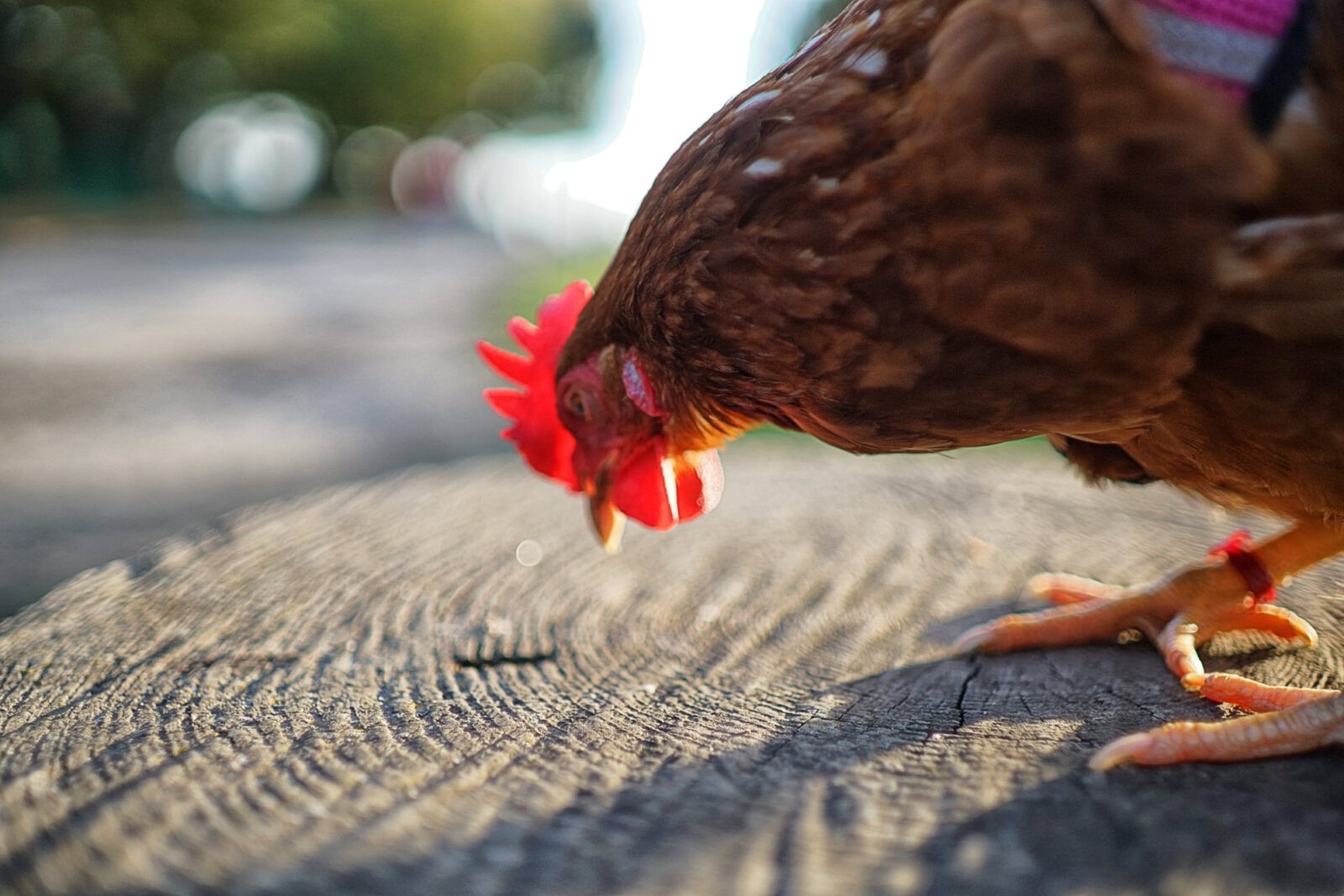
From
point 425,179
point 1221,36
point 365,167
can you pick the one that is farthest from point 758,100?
point 365,167

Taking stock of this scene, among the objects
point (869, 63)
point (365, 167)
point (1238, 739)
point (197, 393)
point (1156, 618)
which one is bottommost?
point (1156, 618)

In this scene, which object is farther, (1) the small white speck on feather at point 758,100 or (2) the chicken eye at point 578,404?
(2) the chicken eye at point 578,404

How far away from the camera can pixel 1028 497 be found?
2.49 m

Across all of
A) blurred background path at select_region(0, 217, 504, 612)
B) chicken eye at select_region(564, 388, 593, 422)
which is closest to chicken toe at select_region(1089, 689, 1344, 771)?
chicken eye at select_region(564, 388, 593, 422)

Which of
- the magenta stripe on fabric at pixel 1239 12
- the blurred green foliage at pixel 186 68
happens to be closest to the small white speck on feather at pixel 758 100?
the magenta stripe on fabric at pixel 1239 12

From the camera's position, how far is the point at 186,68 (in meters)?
28.3

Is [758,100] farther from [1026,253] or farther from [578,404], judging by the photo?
[578,404]

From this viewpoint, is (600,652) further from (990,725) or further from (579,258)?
(579,258)

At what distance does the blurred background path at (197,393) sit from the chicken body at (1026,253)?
6.11ft

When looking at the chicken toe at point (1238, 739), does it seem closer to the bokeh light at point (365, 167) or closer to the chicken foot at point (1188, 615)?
the chicken foot at point (1188, 615)

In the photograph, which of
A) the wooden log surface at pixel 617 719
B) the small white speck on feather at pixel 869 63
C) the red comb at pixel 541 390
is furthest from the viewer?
the red comb at pixel 541 390

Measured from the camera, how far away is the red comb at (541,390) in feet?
6.80

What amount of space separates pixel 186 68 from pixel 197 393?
92.7 ft

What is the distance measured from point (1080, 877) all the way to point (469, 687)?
87cm
